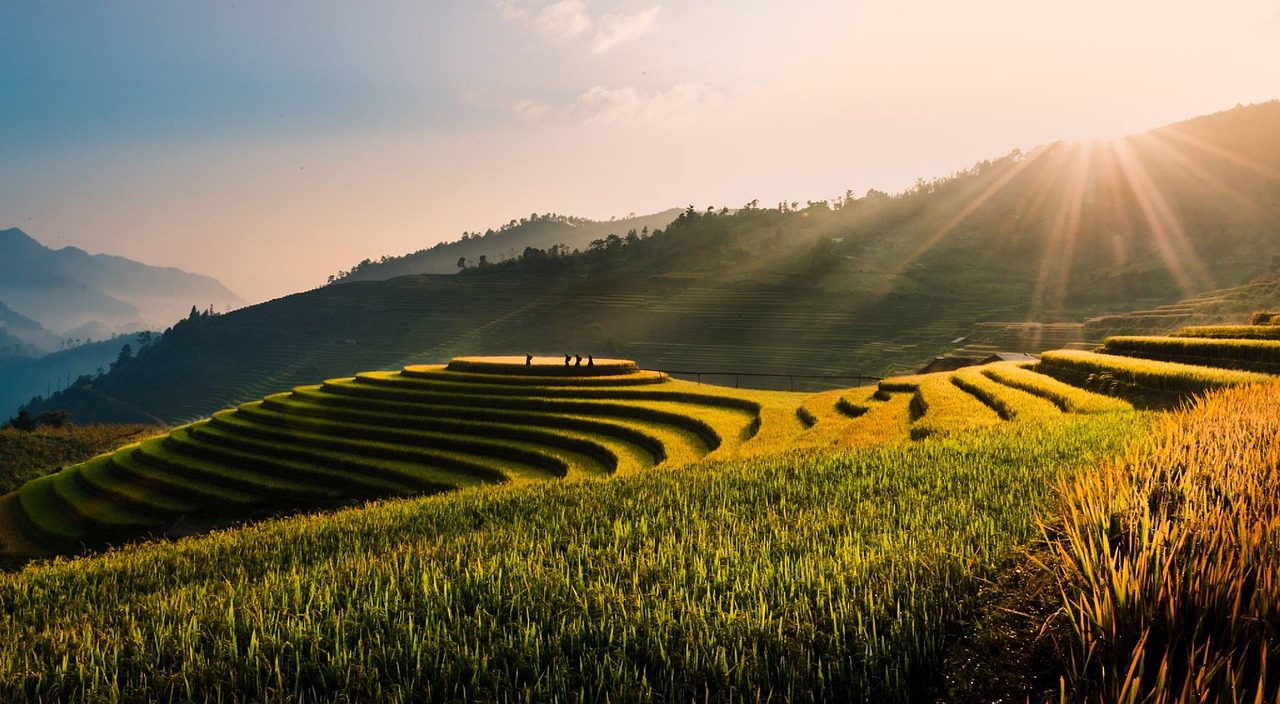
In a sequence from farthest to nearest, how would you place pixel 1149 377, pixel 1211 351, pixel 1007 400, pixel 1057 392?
pixel 1211 351
pixel 1057 392
pixel 1007 400
pixel 1149 377

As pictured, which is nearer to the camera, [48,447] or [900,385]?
[900,385]

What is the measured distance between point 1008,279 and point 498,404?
119 m

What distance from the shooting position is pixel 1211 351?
70.4ft

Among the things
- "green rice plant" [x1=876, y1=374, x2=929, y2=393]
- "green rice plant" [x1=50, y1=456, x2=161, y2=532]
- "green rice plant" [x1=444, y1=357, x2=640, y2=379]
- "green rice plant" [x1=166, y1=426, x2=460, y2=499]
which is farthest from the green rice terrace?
"green rice plant" [x1=444, y1=357, x2=640, y2=379]

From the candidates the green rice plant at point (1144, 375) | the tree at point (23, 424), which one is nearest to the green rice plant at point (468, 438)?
the green rice plant at point (1144, 375)

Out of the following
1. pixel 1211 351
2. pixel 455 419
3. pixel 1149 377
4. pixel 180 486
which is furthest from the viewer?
pixel 455 419

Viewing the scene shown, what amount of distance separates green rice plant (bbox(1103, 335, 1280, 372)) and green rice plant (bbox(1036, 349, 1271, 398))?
1.18m

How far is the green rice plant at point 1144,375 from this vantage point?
16750 mm

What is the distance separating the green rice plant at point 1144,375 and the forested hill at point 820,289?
61690 mm

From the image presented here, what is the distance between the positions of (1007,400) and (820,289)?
10701 centimetres

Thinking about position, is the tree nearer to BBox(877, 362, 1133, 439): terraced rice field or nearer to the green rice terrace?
the green rice terrace

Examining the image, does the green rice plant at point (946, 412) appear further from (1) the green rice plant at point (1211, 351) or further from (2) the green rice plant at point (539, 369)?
(2) the green rice plant at point (539, 369)

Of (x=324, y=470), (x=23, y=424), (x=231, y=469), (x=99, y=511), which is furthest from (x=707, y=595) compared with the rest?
(x=23, y=424)

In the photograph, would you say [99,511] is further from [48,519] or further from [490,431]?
[490,431]
